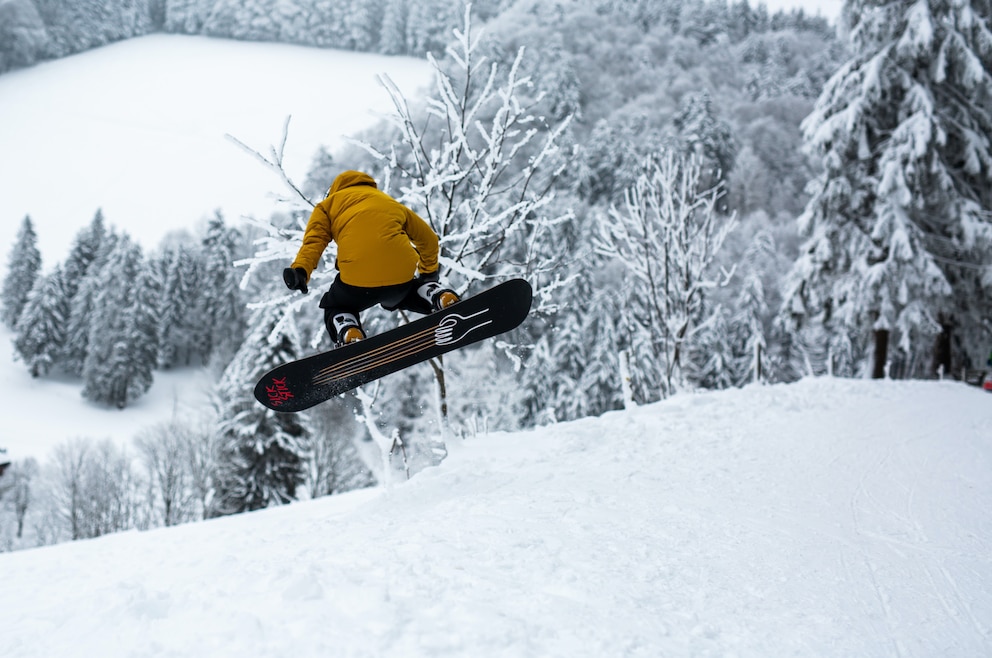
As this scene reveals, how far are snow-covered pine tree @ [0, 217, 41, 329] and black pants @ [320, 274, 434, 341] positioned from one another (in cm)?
5364

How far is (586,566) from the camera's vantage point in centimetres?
342

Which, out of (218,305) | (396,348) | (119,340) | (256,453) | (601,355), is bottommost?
(119,340)

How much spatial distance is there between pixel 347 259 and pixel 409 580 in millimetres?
1976

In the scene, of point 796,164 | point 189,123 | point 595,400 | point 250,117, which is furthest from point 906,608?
point 189,123

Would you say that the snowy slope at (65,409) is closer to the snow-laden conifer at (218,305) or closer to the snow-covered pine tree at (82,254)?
the snow-laden conifer at (218,305)

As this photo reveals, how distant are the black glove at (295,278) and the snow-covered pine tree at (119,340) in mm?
40868

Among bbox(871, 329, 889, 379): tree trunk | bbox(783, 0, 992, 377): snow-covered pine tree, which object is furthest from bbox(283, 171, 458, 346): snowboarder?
bbox(871, 329, 889, 379): tree trunk

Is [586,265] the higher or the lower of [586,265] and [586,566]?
the lower

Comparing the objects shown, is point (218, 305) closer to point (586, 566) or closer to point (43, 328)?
point (43, 328)

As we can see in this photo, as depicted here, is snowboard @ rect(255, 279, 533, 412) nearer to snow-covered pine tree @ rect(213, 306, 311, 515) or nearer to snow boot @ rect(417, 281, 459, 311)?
snow boot @ rect(417, 281, 459, 311)

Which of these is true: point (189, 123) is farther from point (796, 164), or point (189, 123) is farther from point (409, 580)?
point (409, 580)

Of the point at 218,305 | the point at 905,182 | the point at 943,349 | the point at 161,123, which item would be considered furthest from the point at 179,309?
the point at 161,123

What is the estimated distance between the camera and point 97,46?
3976 inches

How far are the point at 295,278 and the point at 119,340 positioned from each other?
42.4 meters
